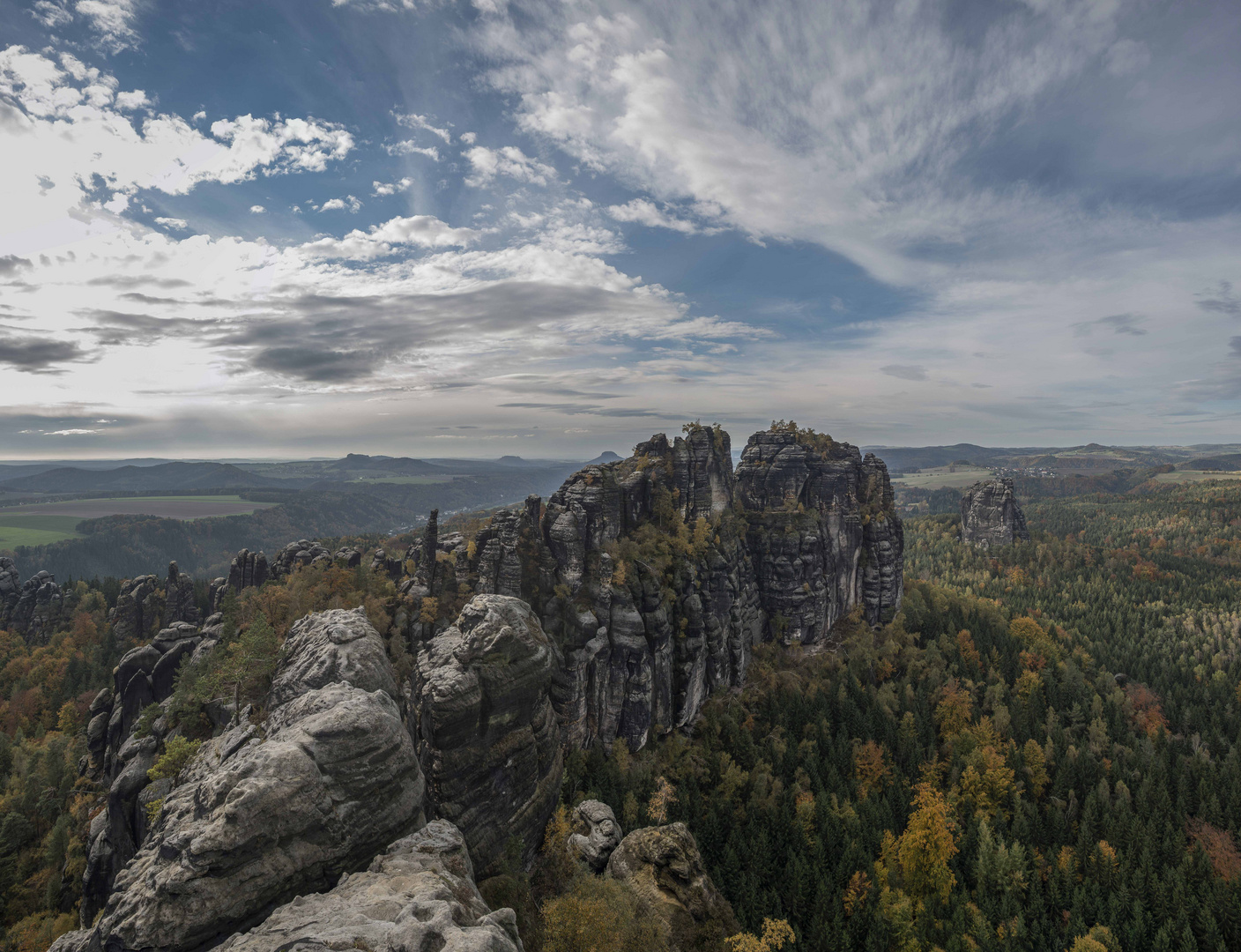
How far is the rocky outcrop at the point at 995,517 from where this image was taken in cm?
18688

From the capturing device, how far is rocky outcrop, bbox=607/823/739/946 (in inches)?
1241

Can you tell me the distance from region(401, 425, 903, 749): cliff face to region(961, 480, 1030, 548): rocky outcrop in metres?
120

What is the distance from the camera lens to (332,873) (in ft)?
63.6

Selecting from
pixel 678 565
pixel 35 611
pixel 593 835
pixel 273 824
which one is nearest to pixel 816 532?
pixel 678 565

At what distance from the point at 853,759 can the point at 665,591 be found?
31.6 meters

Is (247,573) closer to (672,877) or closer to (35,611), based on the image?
(35,611)

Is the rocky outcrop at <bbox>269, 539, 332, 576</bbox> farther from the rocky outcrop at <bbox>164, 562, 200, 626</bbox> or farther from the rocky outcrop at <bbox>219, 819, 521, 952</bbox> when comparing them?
the rocky outcrop at <bbox>219, 819, 521, 952</bbox>

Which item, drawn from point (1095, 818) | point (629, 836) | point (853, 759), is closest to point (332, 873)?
point (629, 836)

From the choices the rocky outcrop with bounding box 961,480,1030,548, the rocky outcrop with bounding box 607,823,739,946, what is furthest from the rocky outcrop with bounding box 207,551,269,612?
the rocky outcrop with bounding box 961,480,1030,548

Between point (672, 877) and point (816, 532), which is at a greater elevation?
point (816, 532)

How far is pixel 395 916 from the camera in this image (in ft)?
53.3

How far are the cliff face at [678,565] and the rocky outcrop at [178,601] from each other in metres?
46.0

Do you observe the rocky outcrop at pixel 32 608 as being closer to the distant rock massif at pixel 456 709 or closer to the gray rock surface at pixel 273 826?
the distant rock massif at pixel 456 709

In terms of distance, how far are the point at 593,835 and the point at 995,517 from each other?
686ft
